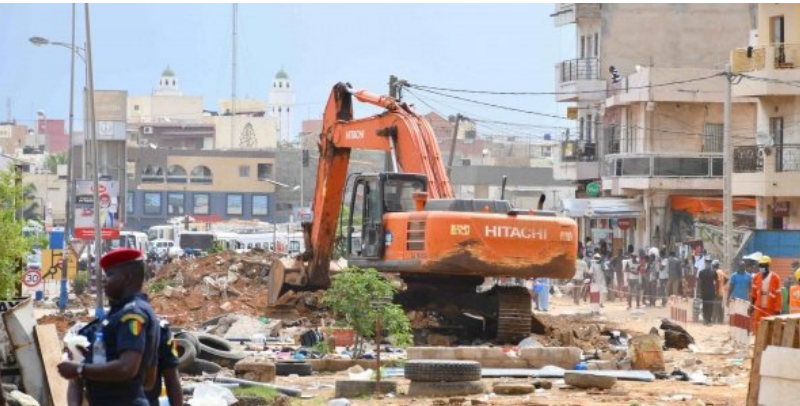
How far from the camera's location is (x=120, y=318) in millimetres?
10617

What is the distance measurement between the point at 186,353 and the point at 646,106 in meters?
44.2

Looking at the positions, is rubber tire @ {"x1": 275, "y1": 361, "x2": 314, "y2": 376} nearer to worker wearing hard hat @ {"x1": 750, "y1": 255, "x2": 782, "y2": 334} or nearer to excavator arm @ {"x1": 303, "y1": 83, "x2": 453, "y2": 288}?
worker wearing hard hat @ {"x1": 750, "y1": 255, "x2": 782, "y2": 334}

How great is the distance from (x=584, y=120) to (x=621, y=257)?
20.2 metres

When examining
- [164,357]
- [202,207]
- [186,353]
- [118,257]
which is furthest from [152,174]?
[118,257]

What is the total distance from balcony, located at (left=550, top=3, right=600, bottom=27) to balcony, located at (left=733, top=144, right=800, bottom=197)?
21.8 m

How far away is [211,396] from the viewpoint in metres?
18.7

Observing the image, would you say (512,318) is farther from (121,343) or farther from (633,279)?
(121,343)

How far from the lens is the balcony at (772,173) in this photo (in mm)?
52156

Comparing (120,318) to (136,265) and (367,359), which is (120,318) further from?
(367,359)

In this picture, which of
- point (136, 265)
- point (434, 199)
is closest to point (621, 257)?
point (434, 199)

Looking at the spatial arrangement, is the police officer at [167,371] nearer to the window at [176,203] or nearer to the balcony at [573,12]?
the balcony at [573,12]

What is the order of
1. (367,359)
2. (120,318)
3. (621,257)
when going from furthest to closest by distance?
1. (621,257)
2. (367,359)
3. (120,318)

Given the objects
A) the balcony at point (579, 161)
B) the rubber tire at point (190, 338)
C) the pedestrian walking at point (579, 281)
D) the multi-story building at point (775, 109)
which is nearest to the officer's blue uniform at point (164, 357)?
the rubber tire at point (190, 338)

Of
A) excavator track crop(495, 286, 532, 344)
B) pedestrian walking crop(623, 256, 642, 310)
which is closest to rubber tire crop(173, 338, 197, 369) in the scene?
excavator track crop(495, 286, 532, 344)
